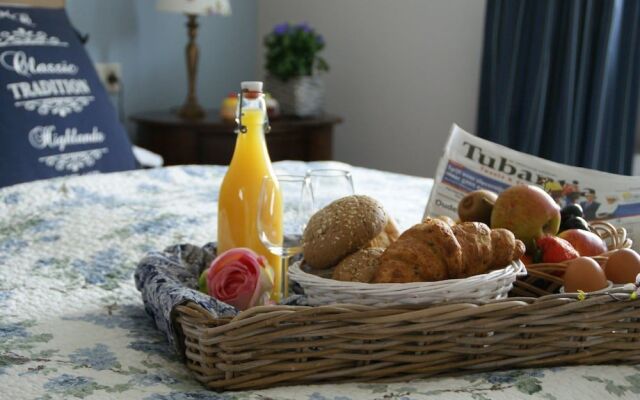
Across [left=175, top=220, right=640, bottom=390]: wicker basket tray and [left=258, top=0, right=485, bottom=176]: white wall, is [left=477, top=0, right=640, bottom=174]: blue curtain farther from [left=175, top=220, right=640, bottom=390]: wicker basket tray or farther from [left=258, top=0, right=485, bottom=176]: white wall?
[left=175, top=220, right=640, bottom=390]: wicker basket tray

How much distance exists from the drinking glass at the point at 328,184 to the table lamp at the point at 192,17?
2.02 m

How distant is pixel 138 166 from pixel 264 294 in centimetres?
142

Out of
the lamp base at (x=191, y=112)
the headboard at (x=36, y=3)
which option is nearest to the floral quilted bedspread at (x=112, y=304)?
the headboard at (x=36, y=3)

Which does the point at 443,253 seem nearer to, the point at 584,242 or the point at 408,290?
the point at 408,290

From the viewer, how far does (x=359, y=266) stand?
89 cm

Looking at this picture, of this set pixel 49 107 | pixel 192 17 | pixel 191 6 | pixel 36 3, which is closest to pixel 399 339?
pixel 49 107

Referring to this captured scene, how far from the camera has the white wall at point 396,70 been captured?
10.5ft

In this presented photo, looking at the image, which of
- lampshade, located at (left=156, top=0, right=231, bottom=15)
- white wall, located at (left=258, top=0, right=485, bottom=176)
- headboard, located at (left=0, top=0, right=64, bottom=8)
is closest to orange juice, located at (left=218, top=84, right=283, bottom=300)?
headboard, located at (left=0, top=0, right=64, bottom=8)

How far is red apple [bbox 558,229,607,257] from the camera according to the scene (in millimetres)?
1006

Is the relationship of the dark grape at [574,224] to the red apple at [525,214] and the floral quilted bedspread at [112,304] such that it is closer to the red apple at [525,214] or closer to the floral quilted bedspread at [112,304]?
the red apple at [525,214]

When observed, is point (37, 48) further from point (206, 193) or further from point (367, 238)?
point (367, 238)

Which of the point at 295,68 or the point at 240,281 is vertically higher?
the point at 295,68

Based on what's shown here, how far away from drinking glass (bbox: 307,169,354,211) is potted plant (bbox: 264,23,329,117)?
207 cm

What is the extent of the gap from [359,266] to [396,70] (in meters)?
2.59
